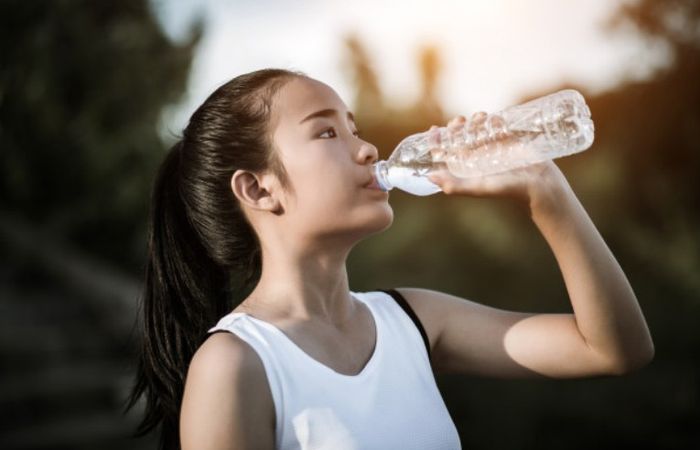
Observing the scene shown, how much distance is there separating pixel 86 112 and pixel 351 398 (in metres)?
5.32

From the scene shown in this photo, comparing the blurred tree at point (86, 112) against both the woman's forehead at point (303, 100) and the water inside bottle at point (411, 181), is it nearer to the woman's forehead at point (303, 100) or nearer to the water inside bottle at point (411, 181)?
the woman's forehead at point (303, 100)

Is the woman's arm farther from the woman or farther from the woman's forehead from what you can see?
the woman's forehead

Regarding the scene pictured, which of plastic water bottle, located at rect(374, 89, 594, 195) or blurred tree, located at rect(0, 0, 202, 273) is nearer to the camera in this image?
plastic water bottle, located at rect(374, 89, 594, 195)

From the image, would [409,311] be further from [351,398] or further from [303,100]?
[303,100]

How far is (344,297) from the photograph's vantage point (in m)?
1.86

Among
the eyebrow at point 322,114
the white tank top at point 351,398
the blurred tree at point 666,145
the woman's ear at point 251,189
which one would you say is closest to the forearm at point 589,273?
the white tank top at point 351,398

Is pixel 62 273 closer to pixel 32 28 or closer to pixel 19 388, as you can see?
pixel 19 388

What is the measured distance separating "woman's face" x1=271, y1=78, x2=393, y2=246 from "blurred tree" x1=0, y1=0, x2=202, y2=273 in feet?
15.2

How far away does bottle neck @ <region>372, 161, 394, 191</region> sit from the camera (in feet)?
5.67

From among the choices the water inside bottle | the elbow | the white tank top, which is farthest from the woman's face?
the elbow

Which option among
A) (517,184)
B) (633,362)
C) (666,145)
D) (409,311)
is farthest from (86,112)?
(633,362)

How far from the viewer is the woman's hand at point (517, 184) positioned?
1603 millimetres

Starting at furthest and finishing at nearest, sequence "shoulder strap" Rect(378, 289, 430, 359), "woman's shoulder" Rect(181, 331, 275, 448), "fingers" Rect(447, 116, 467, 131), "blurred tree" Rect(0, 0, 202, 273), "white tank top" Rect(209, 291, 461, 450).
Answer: "blurred tree" Rect(0, 0, 202, 273), "shoulder strap" Rect(378, 289, 430, 359), "fingers" Rect(447, 116, 467, 131), "white tank top" Rect(209, 291, 461, 450), "woman's shoulder" Rect(181, 331, 275, 448)

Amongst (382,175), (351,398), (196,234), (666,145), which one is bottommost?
(351,398)
